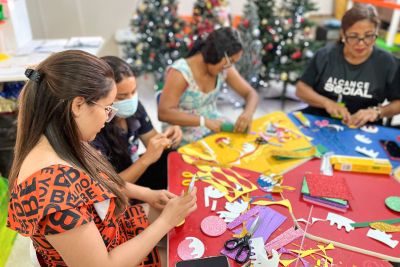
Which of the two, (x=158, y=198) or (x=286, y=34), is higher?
(x=286, y=34)

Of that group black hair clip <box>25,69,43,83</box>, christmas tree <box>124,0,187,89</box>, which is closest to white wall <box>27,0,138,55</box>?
christmas tree <box>124,0,187,89</box>

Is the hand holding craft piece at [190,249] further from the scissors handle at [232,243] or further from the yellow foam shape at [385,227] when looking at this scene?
the yellow foam shape at [385,227]

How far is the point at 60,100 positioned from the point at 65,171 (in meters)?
0.20

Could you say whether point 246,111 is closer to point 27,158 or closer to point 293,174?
point 293,174

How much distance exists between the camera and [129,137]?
71.3 inches

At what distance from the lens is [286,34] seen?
3.69 metres

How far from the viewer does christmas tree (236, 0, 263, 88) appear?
3615 millimetres

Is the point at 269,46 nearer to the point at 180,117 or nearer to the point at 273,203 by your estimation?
the point at 180,117

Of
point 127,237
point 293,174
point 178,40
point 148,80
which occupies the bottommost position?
point 148,80

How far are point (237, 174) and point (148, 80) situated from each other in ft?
11.4

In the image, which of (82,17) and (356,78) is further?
(82,17)

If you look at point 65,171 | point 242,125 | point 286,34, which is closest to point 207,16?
point 286,34

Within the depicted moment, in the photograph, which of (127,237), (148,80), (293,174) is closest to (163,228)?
(127,237)

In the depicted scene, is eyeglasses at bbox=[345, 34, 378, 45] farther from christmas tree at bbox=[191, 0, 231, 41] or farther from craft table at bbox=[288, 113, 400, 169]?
christmas tree at bbox=[191, 0, 231, 41]
